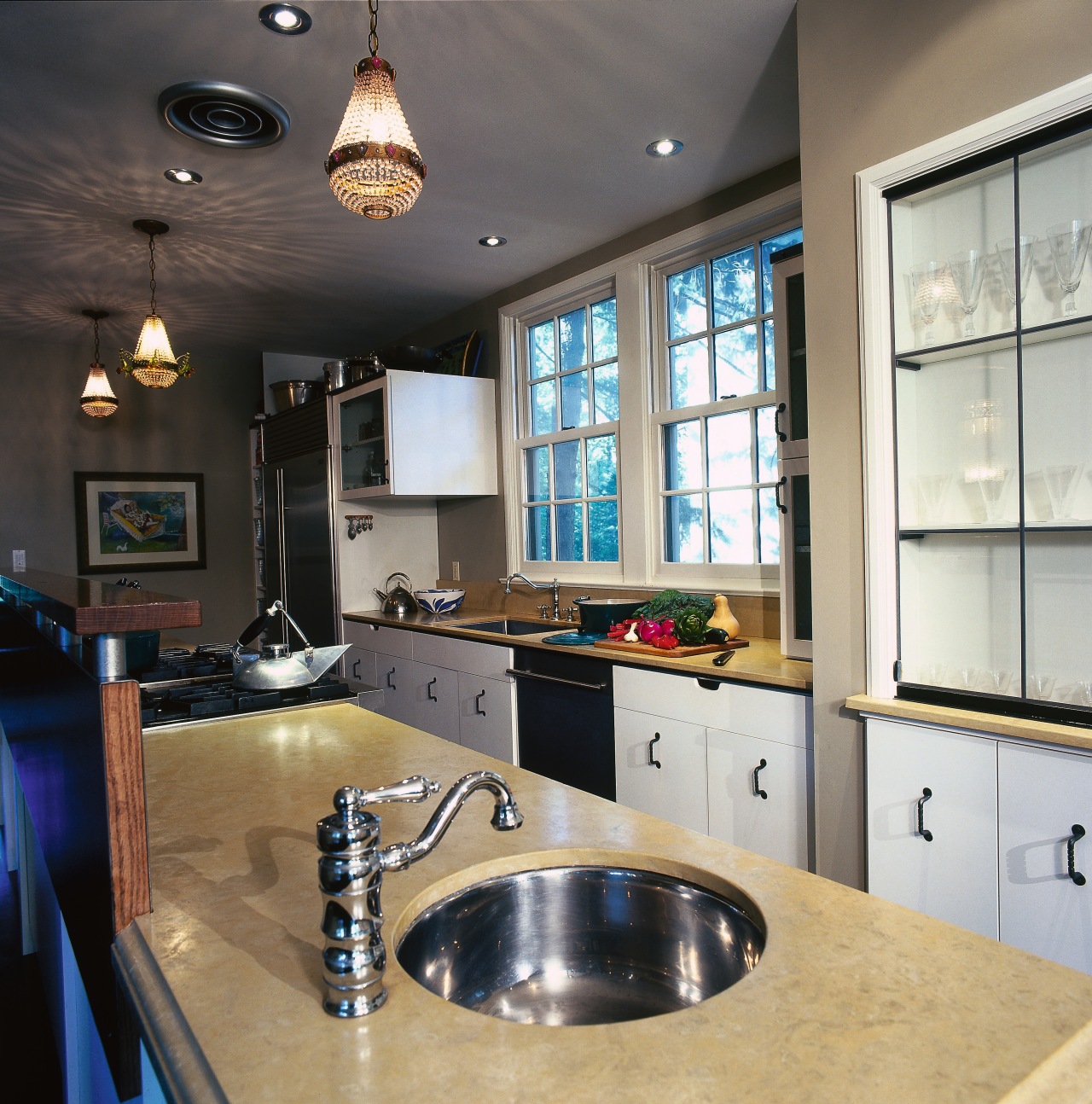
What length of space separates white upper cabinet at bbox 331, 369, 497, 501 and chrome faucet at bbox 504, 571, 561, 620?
0.52 meters

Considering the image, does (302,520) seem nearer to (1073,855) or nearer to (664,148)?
(664,148)

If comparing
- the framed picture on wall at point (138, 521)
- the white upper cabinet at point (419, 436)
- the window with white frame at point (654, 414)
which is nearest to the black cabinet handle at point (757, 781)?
the window with white frame at point (654, 414)

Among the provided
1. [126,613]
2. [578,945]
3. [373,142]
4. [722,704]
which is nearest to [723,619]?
[722,704]

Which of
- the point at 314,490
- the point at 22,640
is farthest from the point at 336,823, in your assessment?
the point at 314,490

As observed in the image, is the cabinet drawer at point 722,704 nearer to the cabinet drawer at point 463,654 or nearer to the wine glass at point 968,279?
the cabinet drawer at point 463,654

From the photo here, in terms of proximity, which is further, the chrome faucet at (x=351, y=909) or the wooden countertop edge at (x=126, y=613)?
the wooden countertop edge at (x=126, y=613)

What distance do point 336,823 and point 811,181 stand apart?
6.74 feet

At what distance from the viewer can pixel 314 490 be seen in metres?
4.99

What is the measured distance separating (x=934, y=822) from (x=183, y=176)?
3073 millimetres

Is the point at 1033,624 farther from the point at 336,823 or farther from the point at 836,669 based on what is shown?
the point at 336,823

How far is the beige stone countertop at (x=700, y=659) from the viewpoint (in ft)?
7.86

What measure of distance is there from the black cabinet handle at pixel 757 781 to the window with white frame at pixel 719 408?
1.00 metres

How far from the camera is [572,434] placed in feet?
13.5

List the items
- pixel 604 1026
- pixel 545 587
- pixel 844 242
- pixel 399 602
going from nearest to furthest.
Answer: pixel 604 1026
pixel 844 242
pixel 545 587
pixel 399 602
